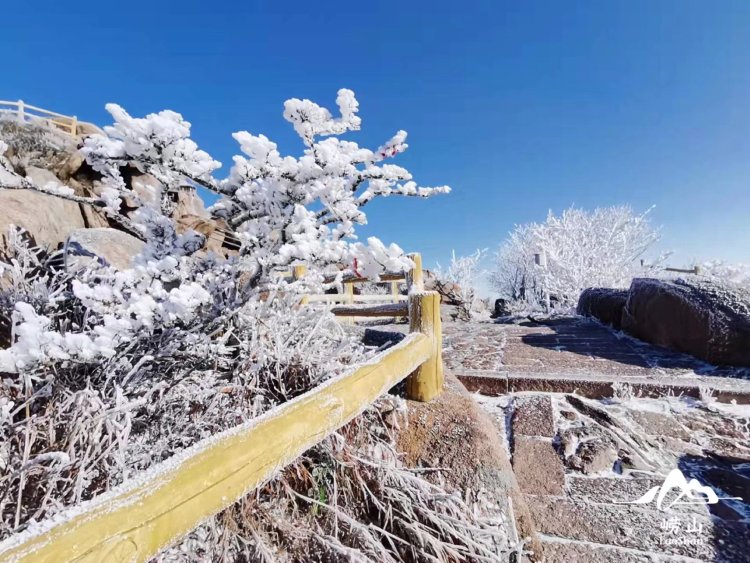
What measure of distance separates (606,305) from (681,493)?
555 centimetres

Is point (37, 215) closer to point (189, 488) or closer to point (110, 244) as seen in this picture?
point (110, 244)

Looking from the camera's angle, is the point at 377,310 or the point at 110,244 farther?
the point at 110,244

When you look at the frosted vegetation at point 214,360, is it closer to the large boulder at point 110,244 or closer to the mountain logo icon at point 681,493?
the mountain logo icon at point 681,493

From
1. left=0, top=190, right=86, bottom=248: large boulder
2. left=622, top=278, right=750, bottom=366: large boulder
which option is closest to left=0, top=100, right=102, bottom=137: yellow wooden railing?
left=0, top=190, right=86, bottom=248: large boulder

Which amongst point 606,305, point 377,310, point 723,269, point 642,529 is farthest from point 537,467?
point 723,269

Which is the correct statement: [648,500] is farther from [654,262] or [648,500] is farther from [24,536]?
[654,262]

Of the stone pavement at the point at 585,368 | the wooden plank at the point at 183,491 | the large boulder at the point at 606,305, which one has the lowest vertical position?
the stone pavement at the point at 585,368

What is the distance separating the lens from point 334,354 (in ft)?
6.57

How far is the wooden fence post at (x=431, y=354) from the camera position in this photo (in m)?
2.27

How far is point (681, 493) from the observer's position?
1.90 metres

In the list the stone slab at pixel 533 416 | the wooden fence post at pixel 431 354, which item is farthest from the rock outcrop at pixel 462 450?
the stone slab at pixel 533 416

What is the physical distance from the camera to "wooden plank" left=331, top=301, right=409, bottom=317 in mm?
2968

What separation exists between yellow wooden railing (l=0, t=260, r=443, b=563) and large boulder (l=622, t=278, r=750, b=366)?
382 centimetres

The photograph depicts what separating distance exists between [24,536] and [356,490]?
129 cm
